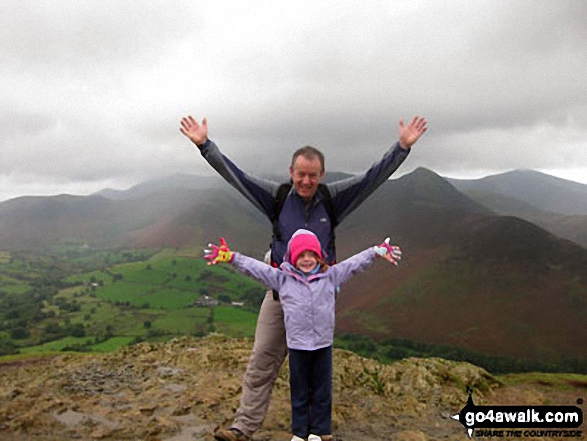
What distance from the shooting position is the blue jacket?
6156 millimetres

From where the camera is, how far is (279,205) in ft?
20.7

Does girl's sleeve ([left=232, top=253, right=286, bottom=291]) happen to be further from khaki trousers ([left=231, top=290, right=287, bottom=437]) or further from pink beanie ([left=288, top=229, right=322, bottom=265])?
khaki trousers ([left=231, top=290, right=287, bottom=437])

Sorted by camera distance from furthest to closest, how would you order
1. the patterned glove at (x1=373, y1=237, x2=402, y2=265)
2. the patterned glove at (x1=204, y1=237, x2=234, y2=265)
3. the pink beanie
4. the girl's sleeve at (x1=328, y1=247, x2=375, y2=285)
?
the girl's sleeve at (x1=328, y1=247, x2=375, y2=285), the patterned glove at (x1=373, y1=237, x2=402, y2=265), the pink beanie, the patterned glove at (x1=204, y1=237, x2=234, y2=265)

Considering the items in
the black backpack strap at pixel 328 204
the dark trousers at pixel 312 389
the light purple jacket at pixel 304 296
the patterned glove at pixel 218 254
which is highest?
the black backpack strap at pixel 328 204

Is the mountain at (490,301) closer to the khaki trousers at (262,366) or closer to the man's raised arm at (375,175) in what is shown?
the khaki trousers at (262,366)

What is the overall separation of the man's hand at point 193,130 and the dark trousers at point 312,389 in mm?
3525

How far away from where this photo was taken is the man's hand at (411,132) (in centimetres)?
618

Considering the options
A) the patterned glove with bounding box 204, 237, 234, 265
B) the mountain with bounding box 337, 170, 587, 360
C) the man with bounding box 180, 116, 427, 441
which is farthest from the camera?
the mountain with bounding box 337, 170, 587, 360

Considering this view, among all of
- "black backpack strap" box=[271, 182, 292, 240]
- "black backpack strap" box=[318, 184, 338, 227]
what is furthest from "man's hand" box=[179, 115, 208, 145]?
"black backpack strap" box=[318, 184, 338, 227]

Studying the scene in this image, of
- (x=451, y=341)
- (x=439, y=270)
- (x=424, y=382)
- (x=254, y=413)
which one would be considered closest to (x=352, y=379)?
(x=424, y=382)

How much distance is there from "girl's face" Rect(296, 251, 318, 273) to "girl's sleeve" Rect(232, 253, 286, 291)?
34cm

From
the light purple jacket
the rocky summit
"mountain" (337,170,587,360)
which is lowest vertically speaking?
"mountain" (337,170,587,360)

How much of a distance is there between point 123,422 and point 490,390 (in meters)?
11.8

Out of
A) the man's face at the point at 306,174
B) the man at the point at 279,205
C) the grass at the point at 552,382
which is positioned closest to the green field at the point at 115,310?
the grass at the point at 552,382
